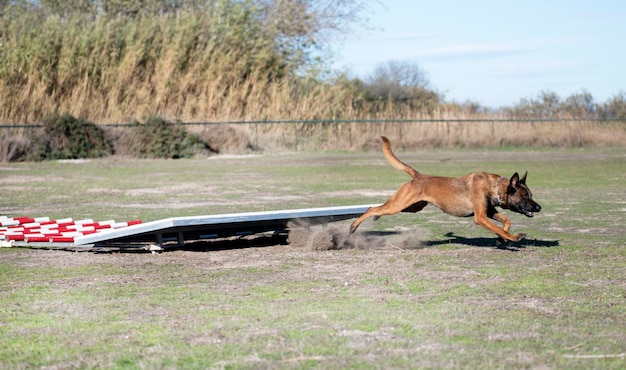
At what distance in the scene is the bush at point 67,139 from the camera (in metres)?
33.9

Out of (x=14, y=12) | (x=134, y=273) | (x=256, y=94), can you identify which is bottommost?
(x=134, y=273)

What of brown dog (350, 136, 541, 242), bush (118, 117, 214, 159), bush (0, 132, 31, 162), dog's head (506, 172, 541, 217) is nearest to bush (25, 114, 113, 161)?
bush (0, 132, 31, 162)

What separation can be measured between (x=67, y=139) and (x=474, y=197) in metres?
26.2

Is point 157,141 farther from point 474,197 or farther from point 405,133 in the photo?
→ point 474,197

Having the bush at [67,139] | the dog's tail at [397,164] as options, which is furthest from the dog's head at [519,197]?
the bush at [67,139]

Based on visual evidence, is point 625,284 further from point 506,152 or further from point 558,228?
point 506,152

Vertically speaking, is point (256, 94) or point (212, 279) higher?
point (256, 94)

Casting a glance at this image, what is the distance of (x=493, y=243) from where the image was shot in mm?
11586

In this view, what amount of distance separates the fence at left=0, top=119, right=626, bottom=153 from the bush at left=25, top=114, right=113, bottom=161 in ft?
13.0

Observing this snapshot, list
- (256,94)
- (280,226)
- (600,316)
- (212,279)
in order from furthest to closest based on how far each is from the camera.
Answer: (256,94)
(280,226)
(212,279)
(600,316)

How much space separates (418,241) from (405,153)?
90.8 feet

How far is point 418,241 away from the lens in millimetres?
11570

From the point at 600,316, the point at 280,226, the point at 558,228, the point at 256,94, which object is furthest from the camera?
the point at 256,94

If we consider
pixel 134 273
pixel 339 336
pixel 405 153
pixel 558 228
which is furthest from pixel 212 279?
pixel 405 153
